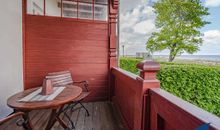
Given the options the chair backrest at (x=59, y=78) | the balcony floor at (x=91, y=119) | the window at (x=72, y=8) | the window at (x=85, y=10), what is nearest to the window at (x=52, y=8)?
the window at (x=72, y=8)

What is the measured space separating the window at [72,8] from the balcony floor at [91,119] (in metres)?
2.03

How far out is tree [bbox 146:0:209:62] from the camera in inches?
277

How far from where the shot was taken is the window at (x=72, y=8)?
3039 mm

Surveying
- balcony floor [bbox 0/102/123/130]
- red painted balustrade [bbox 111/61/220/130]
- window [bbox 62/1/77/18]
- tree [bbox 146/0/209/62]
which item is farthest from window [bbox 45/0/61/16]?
tree [bbox 146/0/209/62]

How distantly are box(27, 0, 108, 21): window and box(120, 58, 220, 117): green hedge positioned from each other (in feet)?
6.57

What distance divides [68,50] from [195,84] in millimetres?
3036

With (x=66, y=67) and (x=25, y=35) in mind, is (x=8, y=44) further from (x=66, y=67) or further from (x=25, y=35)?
(x=66, y=67)

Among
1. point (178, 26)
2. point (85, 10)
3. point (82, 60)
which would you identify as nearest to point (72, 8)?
point (85, 10)

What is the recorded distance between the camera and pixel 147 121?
1.30m

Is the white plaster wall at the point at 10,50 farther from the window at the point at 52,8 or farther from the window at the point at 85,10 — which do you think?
the window at the point at 85,10

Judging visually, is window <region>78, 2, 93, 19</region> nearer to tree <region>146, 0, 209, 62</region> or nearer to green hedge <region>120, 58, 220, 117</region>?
green hedge <region>120, 58, 220, 117</region>

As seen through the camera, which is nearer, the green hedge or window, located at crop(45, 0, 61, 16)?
window, located at crop(45, 0, 61, 16)

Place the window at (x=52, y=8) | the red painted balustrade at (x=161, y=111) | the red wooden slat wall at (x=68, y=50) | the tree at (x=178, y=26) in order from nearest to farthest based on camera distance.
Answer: the red painted balustrade at (x=161, y=111)
the red wooden slat wall at (x=68, y=50)
the window at (x=52, y=8)
the tree at (x=178, y=26)

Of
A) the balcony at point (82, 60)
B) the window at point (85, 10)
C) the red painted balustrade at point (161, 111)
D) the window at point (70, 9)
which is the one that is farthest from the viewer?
the window at point (85, 10)
